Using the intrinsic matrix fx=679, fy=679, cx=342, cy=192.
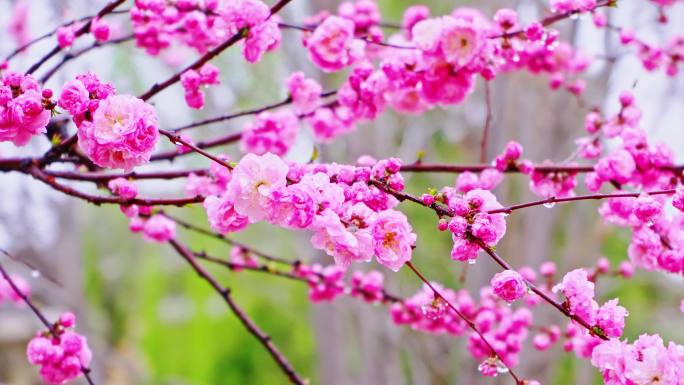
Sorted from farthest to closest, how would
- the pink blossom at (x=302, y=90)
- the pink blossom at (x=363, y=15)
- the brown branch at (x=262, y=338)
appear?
1. the pink blossom at (x=363, y=15)
2. the pink blossom at (x=302, y=90)
3. the brown branch at (x=262, y=338)

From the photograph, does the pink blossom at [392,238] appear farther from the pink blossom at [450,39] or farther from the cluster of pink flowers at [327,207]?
the pink blossom at [450,39]

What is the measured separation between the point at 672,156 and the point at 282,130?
686mm

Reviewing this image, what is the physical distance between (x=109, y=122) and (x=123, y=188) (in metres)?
0.34

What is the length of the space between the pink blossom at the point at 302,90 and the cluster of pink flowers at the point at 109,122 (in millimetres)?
554

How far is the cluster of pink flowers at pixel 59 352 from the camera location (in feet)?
3.41

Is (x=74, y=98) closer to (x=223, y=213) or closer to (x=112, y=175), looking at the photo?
(x=223, y=213)

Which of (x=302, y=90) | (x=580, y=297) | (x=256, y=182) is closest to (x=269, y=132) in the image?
(x=302, y=90)

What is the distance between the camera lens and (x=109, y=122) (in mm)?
685

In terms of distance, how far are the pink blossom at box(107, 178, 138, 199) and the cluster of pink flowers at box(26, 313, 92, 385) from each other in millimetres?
221

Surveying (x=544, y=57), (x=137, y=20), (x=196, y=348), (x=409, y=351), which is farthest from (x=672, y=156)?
(x=196, y=348)

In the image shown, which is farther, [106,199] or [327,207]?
[106,199]

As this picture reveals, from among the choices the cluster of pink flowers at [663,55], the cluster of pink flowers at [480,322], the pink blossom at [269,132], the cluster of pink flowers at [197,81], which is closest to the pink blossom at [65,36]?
the cluster of pink flowers at [197,81]

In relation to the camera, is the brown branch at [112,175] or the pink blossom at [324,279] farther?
the pink blossom at [324,279]

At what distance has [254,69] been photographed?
3.87m
